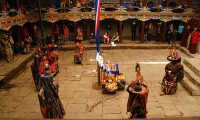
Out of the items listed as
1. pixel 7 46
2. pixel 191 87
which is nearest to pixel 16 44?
pixel 7 46

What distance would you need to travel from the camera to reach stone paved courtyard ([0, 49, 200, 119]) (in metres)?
8.45

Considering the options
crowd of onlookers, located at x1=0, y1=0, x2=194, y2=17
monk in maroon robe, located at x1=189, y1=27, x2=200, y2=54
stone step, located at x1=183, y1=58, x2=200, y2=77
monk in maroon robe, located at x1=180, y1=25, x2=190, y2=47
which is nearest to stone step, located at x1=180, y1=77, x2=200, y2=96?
stone step, located at x1=183, y1=58, x2=200, y2=77

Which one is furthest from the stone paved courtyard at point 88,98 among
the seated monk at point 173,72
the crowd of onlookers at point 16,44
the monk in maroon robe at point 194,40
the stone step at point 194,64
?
the monk in maroon robe at point 194,40

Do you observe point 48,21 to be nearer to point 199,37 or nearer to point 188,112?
point 199,37

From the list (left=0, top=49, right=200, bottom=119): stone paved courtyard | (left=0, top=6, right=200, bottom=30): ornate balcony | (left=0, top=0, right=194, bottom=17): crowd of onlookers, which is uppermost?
(left=0, top=0, right=194, bottom=17): crowd of onlookers

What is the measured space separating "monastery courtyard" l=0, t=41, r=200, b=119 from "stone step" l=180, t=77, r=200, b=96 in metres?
0.18

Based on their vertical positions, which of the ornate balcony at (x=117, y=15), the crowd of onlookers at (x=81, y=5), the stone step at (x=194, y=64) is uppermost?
the crowd of onlookers at (x=81, y=5)

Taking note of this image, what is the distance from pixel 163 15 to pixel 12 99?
544 inches

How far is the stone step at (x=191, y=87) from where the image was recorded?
31.5ft

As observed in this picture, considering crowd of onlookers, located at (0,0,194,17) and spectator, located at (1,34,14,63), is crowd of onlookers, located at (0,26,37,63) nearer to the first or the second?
spectator, located at (1,34,14,63)

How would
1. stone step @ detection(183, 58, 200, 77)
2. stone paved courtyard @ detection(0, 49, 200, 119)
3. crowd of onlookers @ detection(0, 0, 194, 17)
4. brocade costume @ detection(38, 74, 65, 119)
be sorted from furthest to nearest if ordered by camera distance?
crowd of onlookers @ detection(0, 0, 194, 17) < stone step @ detection(183, 58, 200, 77) < stone paved courtyard @ detection(0, 49, 200, 119) < brocade costume @ detection(38, 74, 65, 119)

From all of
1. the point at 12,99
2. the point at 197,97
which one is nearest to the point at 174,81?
the point at 197,97

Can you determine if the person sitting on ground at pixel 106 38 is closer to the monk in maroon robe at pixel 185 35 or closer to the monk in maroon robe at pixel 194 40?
the monk in maroon robe at pixel 185 35

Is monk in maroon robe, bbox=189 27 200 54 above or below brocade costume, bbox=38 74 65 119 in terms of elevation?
above
